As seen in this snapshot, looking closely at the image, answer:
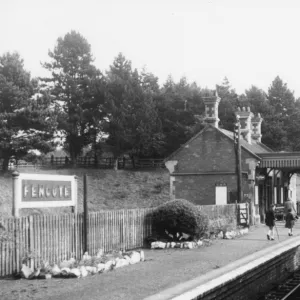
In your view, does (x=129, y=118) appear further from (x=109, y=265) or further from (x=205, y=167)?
(x=109, y=265)

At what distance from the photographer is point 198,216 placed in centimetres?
1902

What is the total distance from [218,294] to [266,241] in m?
10.5

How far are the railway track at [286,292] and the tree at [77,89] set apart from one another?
44011 millimetres

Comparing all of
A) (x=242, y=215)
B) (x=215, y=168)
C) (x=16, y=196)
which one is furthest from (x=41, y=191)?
(x=215, y=168)

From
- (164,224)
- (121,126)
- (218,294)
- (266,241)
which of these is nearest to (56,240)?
(218,294)

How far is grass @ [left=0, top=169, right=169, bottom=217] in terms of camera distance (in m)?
49.5

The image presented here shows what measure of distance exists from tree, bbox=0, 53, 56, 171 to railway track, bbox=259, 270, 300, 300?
34.8 meters

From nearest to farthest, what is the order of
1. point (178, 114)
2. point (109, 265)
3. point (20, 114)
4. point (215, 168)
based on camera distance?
point (109, 265), point (215, 168), point (20, 114), point (178, 114)

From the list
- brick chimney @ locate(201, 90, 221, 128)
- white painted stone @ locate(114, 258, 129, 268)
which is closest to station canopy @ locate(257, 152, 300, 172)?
brick chimney @ locate(201, 90, 221, 128)

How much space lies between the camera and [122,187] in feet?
177

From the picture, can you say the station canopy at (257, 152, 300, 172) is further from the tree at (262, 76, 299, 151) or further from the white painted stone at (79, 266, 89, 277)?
the tree at (262, 76, 299, 151)

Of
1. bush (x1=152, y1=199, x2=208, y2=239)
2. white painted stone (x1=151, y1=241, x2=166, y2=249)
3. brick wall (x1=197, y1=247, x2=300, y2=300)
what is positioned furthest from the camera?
bush (x1=152, y1=199, x2=208, y2=239)

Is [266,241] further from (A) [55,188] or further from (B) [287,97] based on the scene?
(B) [287,97]

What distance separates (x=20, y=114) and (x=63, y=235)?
36229mm
